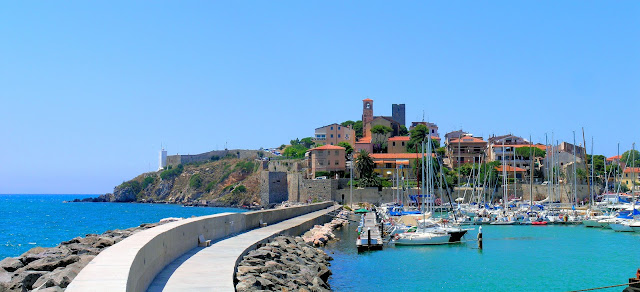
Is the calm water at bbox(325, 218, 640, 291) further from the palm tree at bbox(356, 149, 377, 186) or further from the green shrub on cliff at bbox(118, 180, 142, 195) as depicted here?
the green shrub on cliff at bbox(118, 180, 142, 195)

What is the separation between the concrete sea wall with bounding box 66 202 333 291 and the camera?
28.0ft

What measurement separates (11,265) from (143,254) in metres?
5.52

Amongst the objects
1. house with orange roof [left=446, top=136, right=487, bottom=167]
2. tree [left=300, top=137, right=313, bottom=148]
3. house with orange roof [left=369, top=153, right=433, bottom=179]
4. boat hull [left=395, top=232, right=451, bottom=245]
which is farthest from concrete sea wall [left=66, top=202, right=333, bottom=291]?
tree [left=300, top=137, right=313, bottom=148]

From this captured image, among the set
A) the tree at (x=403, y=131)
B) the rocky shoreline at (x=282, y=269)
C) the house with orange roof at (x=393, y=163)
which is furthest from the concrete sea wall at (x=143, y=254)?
the tree at (x=403, y=131)

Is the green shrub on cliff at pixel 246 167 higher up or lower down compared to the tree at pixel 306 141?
lower down

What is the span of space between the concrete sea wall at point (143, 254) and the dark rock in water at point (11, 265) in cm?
292

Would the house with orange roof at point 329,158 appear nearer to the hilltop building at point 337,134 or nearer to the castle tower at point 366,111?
the hilltop building at point 337,134

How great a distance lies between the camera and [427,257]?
96.3 feet

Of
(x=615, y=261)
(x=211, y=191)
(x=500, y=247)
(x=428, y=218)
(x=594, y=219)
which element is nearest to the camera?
(x=615, y=261)

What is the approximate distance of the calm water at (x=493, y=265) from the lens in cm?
2231

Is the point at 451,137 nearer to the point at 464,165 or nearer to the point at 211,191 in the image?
the point at 464,165

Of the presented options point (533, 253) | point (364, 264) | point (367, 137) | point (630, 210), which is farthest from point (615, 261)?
point (367, 137)

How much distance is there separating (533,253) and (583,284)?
9.63m

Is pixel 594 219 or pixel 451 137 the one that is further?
pixel 451 137
